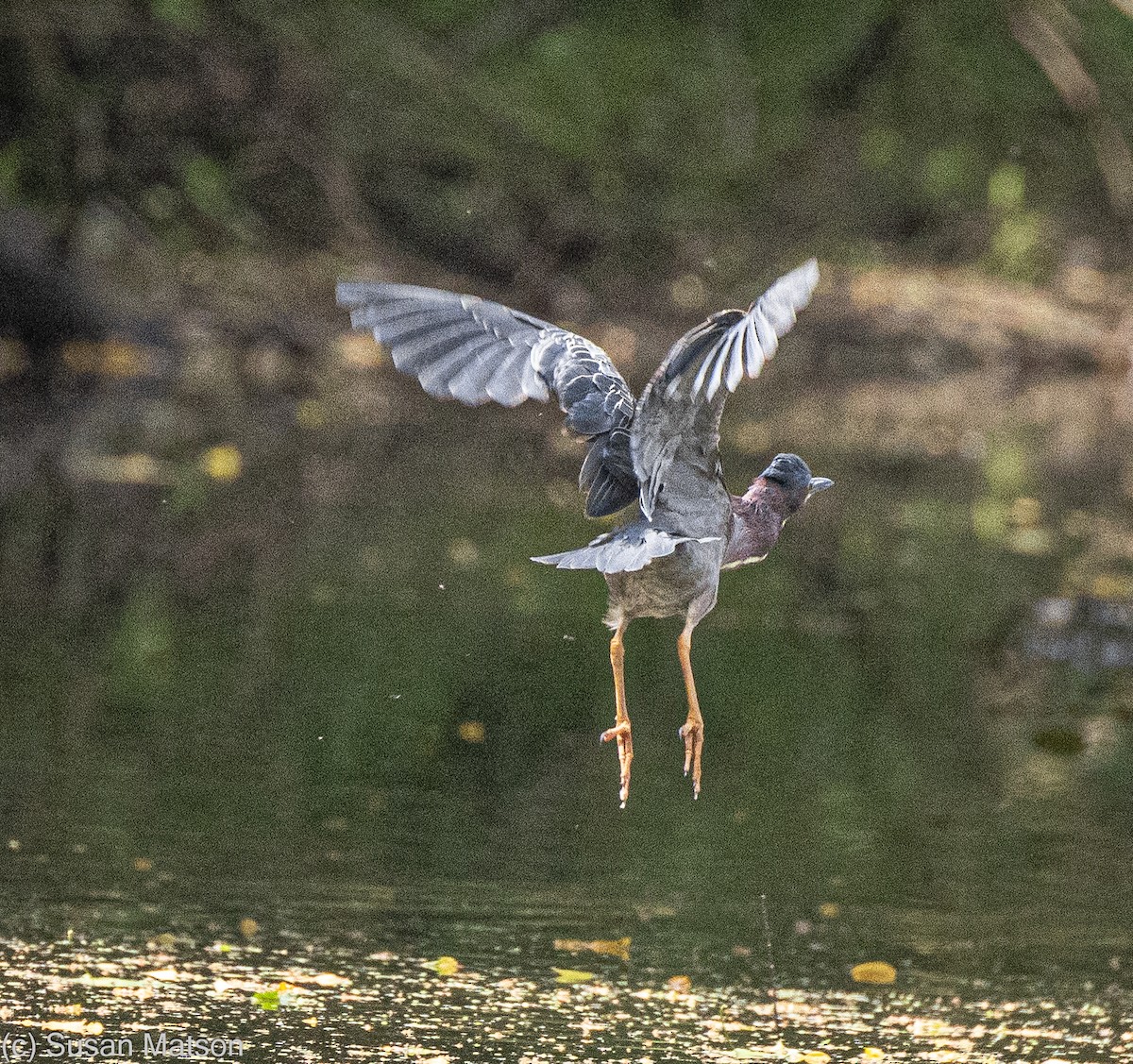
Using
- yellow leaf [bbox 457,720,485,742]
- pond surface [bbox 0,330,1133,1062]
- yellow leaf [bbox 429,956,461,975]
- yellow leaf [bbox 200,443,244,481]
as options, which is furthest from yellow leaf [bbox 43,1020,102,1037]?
yellow leaf [bbox 200,443,244,481]

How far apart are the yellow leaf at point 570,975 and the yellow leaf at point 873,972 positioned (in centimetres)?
65

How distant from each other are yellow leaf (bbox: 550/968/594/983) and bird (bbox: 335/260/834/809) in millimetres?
501

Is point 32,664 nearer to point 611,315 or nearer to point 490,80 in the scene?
point 611,315

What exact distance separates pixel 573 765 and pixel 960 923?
1713 mm

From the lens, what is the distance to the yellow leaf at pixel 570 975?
189 inches

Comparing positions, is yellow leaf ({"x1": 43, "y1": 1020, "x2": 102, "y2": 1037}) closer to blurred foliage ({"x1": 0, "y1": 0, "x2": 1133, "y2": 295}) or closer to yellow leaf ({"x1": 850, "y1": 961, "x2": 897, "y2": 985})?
yellow leaf ({"x1": 850, "y1": 961, "x2": 897, "y2": 985})

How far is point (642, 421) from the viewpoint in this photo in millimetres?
4387

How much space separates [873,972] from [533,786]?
175 centimetres

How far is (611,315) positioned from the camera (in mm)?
20891

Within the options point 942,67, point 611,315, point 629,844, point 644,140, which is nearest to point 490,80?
point 644,140

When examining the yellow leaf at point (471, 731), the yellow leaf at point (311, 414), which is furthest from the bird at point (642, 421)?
the yellow leaf at point (311, 414)

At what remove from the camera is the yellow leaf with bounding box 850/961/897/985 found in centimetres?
495

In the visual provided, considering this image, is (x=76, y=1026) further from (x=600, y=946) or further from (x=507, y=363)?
(x=507, y=363)

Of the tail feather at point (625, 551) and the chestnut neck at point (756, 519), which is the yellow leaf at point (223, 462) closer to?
the chestnut neck at point (756, 519)
